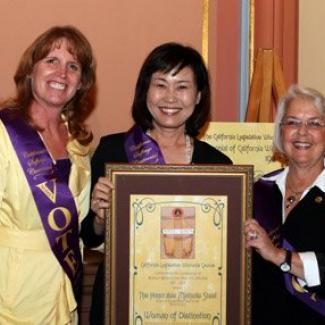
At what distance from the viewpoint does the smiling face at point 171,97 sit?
1861 millimetres

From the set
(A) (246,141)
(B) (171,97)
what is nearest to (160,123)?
(B) (171,97)

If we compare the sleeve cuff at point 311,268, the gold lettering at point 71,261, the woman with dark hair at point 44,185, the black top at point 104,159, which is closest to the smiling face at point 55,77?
the woman with dark hair at point 44,185

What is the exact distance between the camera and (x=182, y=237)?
1656 millimetres

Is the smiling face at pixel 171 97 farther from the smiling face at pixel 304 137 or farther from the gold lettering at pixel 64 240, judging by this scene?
the gold lettering at pixel 64 240

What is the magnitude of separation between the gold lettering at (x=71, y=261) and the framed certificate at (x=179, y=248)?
0.74ft

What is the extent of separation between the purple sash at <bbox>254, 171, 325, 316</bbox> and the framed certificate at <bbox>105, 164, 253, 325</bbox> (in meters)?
0.16

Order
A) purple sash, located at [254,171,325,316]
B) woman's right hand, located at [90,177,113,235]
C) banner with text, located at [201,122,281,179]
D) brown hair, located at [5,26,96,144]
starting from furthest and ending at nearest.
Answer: banner with text, located at [201,122,281,179] < brown hair, located at [5,26,96,144] < purple sash, located at [254,171,325,316] < woman's right hand, located at [90,177,113,235]

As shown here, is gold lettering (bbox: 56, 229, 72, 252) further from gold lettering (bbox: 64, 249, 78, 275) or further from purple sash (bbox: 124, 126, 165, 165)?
purple sash (bbox: 124, 126, 165, 165)

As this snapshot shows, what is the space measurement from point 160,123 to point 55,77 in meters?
0.34

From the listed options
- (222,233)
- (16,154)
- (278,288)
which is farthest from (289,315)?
(16,154)

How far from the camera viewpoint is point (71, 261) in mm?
1846

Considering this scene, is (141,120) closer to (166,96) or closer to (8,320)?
(166,96)

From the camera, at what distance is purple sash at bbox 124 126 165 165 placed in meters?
1.88

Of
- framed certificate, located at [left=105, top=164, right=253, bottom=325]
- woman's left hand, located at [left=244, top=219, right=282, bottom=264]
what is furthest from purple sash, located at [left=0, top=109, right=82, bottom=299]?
woman's left hand, located at [left=244, top=219, right=282, bottom=264]
